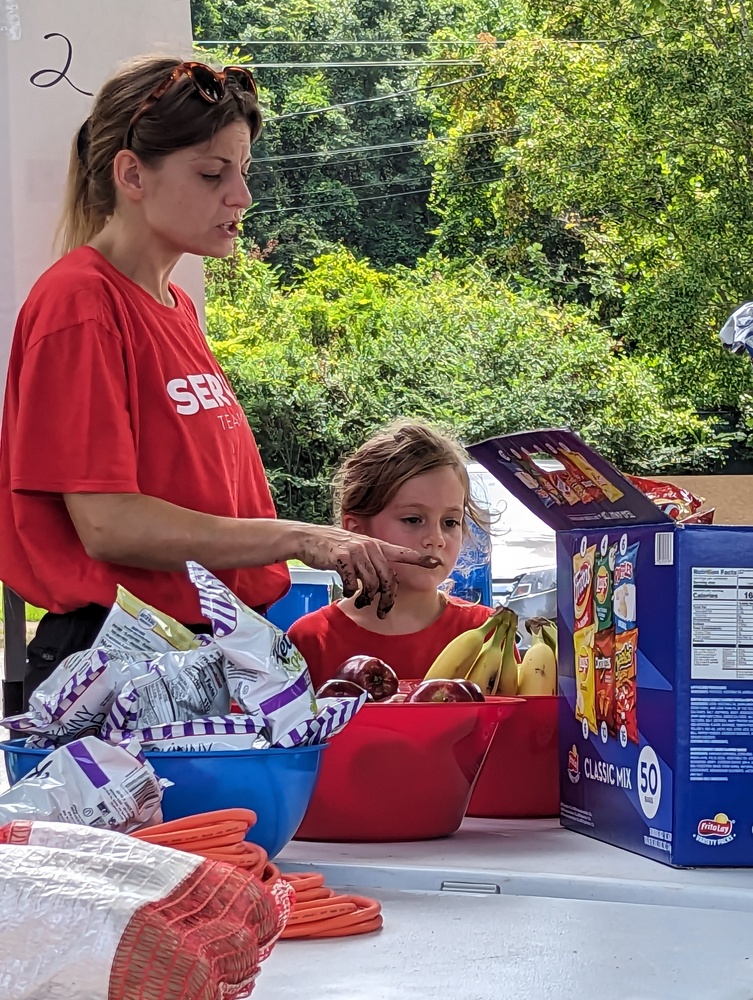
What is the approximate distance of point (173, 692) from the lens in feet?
3.46

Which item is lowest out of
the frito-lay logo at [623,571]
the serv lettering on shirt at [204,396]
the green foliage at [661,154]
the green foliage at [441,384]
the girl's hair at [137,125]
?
the green foliage at [441,384]

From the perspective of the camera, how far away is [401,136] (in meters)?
24.2

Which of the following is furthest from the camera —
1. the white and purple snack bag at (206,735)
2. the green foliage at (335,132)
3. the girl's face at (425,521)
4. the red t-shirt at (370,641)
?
→ the green foliage at (335,132)

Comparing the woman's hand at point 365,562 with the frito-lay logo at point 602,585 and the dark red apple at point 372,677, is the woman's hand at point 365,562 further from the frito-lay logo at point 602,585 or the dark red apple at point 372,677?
the frito-lay logo at point 602,585

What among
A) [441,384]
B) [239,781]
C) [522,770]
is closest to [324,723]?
[239,781]

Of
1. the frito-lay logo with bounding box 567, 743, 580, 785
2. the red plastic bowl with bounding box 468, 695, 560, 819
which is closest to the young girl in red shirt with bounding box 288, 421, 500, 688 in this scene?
the red plastic bowl with bounding box 468, 695, 560, 819

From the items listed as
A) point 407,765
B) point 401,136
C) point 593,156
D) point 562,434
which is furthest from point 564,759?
point 401,136

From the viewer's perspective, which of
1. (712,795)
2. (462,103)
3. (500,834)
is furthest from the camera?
(462,103)

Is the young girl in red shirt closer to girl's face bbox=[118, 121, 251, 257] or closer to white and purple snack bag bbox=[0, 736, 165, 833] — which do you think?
girl's face bbox=[118, 121, 251, 257]

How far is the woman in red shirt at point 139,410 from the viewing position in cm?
144

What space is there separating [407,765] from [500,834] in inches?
6.4

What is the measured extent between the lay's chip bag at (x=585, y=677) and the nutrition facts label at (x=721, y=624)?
0.50ft

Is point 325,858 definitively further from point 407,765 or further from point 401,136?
point 401,136

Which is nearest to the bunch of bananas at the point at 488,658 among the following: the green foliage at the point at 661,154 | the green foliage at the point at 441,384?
the green foliage at the point at 661,154
